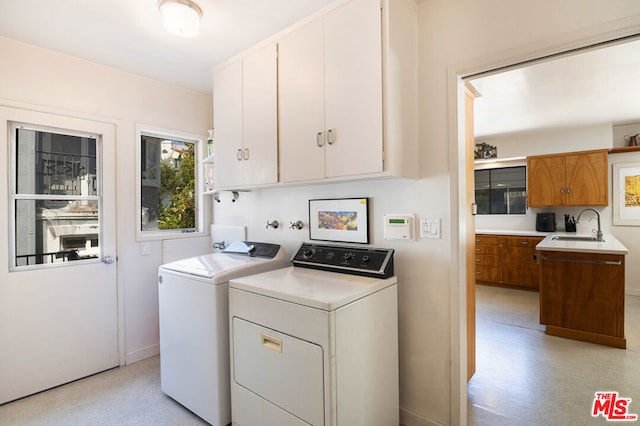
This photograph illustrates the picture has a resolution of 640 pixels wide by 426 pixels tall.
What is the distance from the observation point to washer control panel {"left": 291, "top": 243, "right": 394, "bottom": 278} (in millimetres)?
1842

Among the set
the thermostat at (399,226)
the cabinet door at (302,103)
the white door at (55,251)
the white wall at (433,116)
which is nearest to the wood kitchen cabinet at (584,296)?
the white wall at (433,116)

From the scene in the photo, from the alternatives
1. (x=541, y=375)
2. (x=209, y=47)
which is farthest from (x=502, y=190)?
(x=209, y=47)

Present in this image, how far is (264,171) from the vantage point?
7.20ft

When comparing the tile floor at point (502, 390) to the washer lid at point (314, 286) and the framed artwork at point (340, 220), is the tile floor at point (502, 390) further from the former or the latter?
the framed artwork at point (340, 220)

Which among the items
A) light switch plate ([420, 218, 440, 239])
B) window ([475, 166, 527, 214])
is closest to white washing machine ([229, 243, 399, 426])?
light switch plate ([420, 218, 440, 239])

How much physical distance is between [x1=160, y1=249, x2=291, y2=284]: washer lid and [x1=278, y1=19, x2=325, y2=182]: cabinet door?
61 centimetres

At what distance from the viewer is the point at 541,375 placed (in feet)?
8.22

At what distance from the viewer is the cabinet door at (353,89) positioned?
1.62 meters

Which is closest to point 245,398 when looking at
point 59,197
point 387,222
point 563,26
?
point 387,222

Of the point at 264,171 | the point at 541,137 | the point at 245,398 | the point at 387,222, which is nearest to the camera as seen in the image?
the point at 245,398

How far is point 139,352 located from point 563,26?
3.72 meters

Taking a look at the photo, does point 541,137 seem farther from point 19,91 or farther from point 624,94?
point 19,91

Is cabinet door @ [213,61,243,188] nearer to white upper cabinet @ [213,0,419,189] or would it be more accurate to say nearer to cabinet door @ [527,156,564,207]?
white upper cabinet @ [213,0,419,189]

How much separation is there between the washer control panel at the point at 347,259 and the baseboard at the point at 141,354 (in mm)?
1762
